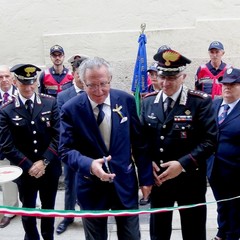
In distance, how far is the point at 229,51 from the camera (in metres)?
8.38

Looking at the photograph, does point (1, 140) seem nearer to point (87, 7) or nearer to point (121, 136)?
point (121, 136)

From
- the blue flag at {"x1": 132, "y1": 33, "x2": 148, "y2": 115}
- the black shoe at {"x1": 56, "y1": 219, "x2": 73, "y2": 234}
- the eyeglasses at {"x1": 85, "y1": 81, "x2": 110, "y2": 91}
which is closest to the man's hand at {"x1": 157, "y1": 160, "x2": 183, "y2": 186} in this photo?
the eyeglasses at {"x1": 85, "y1": 81, "x2": 110, "y2": 91}

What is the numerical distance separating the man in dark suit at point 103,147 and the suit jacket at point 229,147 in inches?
39.1

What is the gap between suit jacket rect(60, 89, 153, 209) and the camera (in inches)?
132

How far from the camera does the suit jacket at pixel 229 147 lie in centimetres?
418

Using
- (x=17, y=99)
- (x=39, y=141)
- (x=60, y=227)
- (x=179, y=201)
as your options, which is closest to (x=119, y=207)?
(x=179, y=201)

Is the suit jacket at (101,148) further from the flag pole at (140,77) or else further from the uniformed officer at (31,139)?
the flag pole at (140,77)

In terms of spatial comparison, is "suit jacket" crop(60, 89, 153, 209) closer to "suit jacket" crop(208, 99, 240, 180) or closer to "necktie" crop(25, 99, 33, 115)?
"necktie" crop(25, 99, 33, 115)

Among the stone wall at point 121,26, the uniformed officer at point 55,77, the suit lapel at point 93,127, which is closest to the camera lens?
the suit lapel at point 93,127

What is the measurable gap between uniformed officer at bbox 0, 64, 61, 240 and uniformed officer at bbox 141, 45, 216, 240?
40.9 inches

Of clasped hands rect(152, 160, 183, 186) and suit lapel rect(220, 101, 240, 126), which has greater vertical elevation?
suit lapel rect(220, 101, 240, 126)

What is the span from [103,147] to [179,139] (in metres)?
0.63

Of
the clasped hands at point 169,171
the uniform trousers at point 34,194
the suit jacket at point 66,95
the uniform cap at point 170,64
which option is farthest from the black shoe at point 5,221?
the uniform cap at point 170,64

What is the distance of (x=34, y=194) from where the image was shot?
4.36m
